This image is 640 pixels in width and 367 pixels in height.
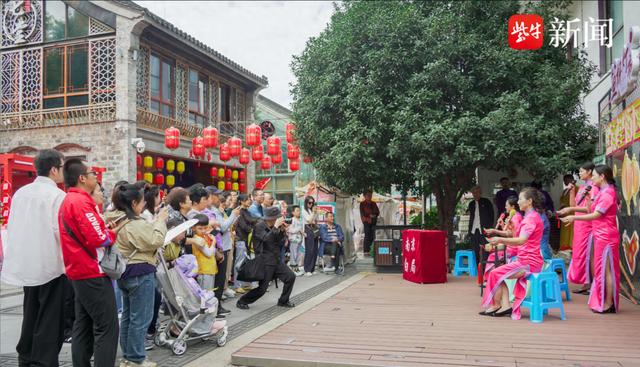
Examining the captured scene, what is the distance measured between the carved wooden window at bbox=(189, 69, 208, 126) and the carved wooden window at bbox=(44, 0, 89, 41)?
12.4 ft

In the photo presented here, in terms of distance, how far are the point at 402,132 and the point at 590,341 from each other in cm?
540

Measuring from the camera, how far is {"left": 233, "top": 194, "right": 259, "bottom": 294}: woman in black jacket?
8367mm

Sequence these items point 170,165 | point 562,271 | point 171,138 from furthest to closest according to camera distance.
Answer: point 170,165 < point 171,138 < point 562,271

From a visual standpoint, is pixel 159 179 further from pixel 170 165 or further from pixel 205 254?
pixel 205 254

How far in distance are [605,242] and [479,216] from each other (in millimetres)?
4400

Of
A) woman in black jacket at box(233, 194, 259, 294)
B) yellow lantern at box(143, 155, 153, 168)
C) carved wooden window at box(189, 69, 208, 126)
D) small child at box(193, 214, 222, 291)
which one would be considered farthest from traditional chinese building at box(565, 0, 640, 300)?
carved wooden window at box(189, 69, 208, 126)

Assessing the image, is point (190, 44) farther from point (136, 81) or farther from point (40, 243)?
point (40, 243)

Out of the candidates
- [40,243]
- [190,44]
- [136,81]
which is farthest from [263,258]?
[190,44]

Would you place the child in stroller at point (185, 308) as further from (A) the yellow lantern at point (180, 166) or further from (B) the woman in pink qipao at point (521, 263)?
(A) the yellow lantern at point (180, 166)

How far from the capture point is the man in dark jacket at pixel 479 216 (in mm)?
11078

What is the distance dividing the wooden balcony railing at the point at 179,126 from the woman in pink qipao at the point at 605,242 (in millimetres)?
12495

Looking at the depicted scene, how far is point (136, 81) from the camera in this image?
15.3 meters

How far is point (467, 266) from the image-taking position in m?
11.2

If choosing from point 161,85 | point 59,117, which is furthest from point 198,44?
point 59,117
